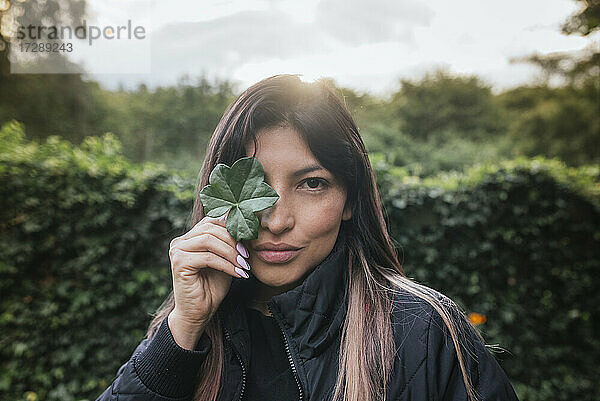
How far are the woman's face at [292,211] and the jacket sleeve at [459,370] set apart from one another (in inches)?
15.2

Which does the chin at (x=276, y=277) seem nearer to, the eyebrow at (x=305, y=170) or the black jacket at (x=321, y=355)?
the black jacket at (x=321, y=355)

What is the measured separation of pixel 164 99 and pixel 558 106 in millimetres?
14395

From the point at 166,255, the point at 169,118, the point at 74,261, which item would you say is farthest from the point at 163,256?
the point at 169,118

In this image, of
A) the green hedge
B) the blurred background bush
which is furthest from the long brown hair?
the green hedge

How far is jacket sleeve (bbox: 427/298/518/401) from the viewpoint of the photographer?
1118mm

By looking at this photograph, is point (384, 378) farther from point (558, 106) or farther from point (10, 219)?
point (558, 106)

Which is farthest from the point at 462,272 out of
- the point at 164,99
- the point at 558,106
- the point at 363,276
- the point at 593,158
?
the point at 164,99

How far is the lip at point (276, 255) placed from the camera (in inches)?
49.9

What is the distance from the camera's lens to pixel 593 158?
14.2m

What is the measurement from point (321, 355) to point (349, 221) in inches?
16.7

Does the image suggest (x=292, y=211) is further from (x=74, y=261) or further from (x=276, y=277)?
(x=74, y=261)

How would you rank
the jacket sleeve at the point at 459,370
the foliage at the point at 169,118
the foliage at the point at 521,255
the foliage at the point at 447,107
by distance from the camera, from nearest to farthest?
the jacket sleeve at the point at 459,370 < the foliage at the point at 521,255 < the foliage at the point at 169,118 < the foliage at the point at 447,107

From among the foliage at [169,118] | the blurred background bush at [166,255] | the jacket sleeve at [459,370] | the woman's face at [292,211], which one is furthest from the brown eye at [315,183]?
the foliage at [169,118]

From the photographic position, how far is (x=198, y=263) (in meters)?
1.24
